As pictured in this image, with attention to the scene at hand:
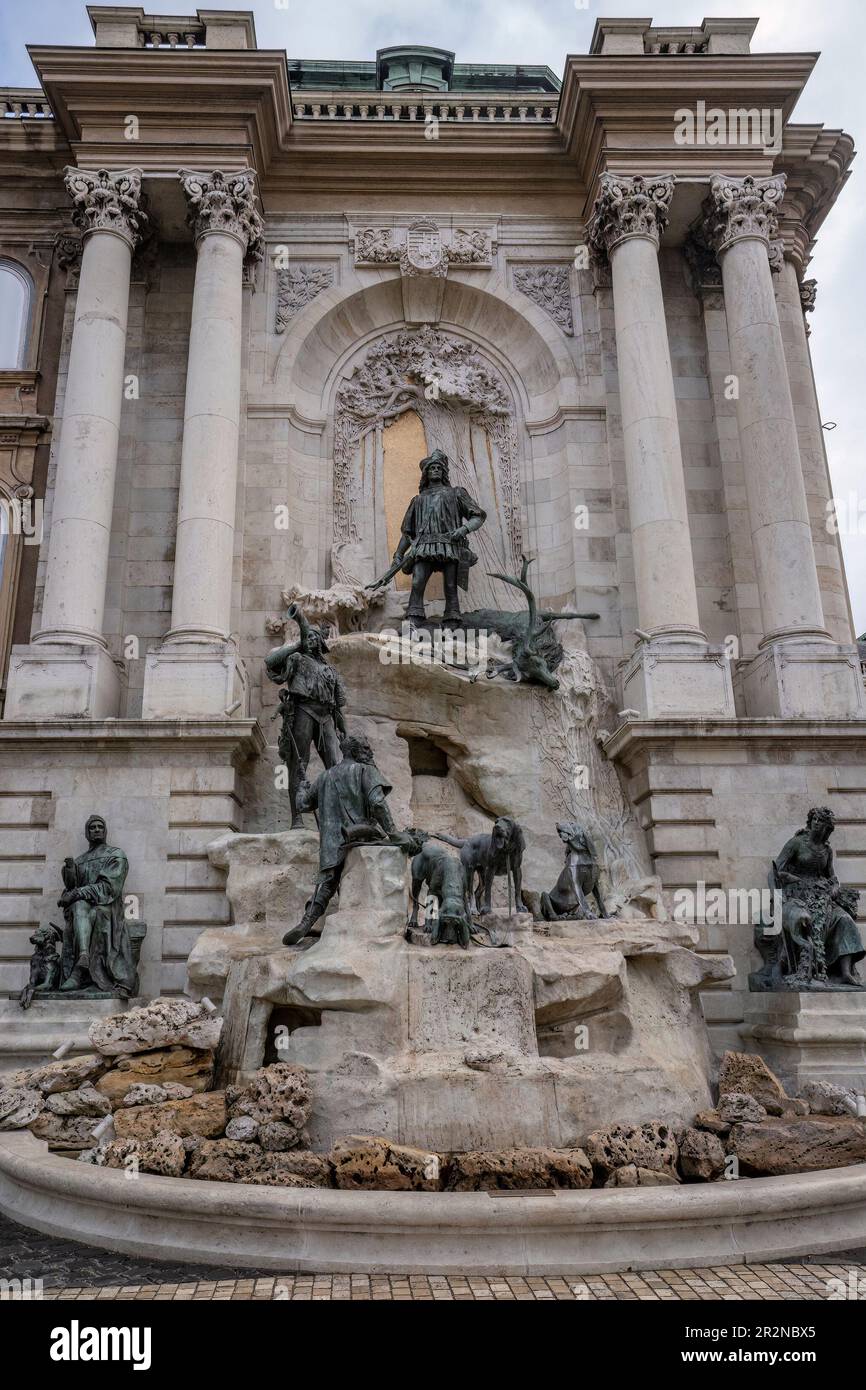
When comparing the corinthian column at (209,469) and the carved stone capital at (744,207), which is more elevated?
the carved stone capital at (744,207)

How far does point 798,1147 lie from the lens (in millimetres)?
7586

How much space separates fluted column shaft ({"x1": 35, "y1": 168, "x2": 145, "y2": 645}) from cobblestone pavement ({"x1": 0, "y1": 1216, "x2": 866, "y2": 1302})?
→ 34.9 ft

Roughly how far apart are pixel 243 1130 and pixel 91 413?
40.8 ft

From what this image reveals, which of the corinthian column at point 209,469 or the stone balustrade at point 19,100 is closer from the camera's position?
the corinthian column at point 209,469

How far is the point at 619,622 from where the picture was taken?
57.2ft

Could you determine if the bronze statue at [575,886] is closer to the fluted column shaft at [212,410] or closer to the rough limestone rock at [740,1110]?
the rough limestone rock at [740,1110]

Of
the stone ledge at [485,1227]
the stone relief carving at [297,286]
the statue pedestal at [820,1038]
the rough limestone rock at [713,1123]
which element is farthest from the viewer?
the stone relief carving at [297,286]

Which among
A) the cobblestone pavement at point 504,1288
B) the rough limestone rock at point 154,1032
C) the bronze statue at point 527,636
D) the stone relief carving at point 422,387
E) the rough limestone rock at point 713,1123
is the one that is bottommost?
the cobblestone pavement at point 504,1288

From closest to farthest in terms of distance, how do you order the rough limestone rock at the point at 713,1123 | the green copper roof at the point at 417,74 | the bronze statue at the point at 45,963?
the rough limestone rock at the point at 713,1123 < the bronze statue at the point at 45,963 < the green copper roof at the point at 417,74

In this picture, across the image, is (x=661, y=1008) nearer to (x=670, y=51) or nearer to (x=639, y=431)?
(x=639, y=431)

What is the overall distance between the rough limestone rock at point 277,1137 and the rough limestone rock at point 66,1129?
168 centimetres

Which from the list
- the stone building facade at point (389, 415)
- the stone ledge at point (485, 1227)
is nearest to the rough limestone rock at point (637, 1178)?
the stone ledge at point (485, 1227)

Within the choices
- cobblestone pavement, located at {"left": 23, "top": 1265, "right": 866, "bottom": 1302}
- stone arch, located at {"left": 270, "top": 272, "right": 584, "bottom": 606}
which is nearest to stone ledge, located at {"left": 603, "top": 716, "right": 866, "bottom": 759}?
stone arch, located at {"left": 270, "top": 272, "right": 584, "bottom": 606}

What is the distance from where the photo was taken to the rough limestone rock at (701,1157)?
24.3 feet
